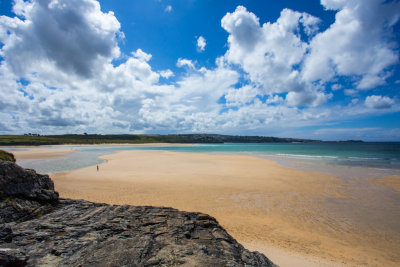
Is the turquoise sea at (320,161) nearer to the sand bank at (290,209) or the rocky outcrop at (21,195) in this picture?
the sand bank at (290,209)

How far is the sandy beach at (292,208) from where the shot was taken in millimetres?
7192

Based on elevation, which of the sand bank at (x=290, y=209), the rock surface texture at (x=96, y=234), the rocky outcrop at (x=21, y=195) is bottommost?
the sand bank at (x=290, y=209)

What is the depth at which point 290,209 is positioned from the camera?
1134 cm

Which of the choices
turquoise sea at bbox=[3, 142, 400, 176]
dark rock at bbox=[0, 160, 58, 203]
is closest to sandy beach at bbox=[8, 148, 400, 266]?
dark rock at bbox=[0, 160, 58, 203]

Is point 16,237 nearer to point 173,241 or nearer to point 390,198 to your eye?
point 173,241

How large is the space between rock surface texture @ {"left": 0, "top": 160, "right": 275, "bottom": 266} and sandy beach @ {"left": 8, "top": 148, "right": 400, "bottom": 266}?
11.4 feet

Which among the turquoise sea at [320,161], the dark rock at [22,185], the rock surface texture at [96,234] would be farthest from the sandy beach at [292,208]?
the turquoise sea at [320,161]

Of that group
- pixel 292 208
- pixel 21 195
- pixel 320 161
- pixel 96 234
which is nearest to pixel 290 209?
pixel 292 208

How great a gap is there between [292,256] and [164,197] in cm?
883

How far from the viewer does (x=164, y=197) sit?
42.9 ft

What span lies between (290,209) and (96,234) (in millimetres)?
11017

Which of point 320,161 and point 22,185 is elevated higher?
point 22,185

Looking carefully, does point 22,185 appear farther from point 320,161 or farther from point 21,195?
point 320,161

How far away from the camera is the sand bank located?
7188 mm
